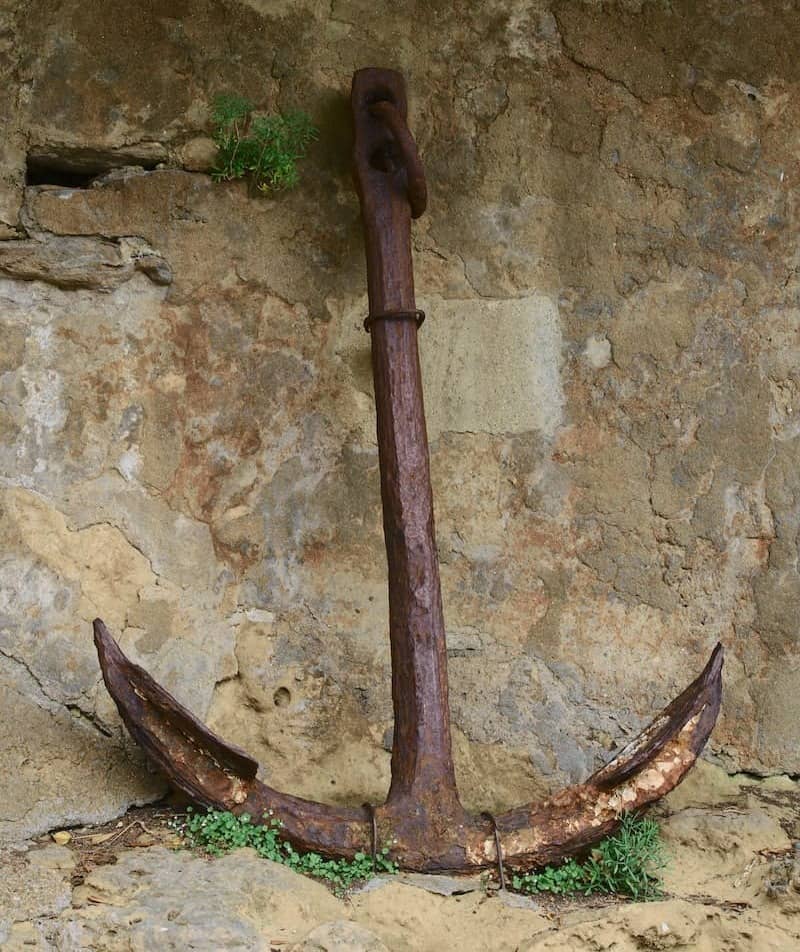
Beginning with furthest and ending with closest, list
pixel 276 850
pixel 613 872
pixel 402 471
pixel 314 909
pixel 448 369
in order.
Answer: pixel 448 369 → pixel 402 471 → pixel 613 872 → pixel 276 850 → pixel 314 909

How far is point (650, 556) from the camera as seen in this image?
315 centimetres

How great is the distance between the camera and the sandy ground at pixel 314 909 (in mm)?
2277

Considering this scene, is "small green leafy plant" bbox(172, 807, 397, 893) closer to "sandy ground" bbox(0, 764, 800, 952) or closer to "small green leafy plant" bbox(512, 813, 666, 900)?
"sandy ground" bbox(0, 764, 800, 952)

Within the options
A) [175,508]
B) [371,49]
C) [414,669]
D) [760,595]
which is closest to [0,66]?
[371,49]

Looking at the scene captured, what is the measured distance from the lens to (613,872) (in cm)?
268

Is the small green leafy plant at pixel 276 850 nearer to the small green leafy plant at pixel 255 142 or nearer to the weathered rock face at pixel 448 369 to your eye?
the weathered rock face at pixel 448 369

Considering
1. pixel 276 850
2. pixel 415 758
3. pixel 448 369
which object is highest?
pixel 448 369

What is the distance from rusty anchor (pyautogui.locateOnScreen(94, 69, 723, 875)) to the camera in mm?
2588

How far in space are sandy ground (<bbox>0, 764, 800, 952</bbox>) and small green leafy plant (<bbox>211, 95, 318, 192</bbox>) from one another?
1.63 m

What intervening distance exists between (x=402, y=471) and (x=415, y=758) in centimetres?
65

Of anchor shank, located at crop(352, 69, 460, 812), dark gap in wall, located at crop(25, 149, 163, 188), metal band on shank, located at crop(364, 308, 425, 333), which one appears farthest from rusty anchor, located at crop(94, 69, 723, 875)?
dark gap in wall, located at crop(25, 149, 163, 188)

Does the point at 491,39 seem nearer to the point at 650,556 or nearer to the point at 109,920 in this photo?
the point at 650,556

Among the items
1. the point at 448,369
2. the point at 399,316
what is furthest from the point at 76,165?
the point at 448,369

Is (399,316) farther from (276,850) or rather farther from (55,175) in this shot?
(276,850)
